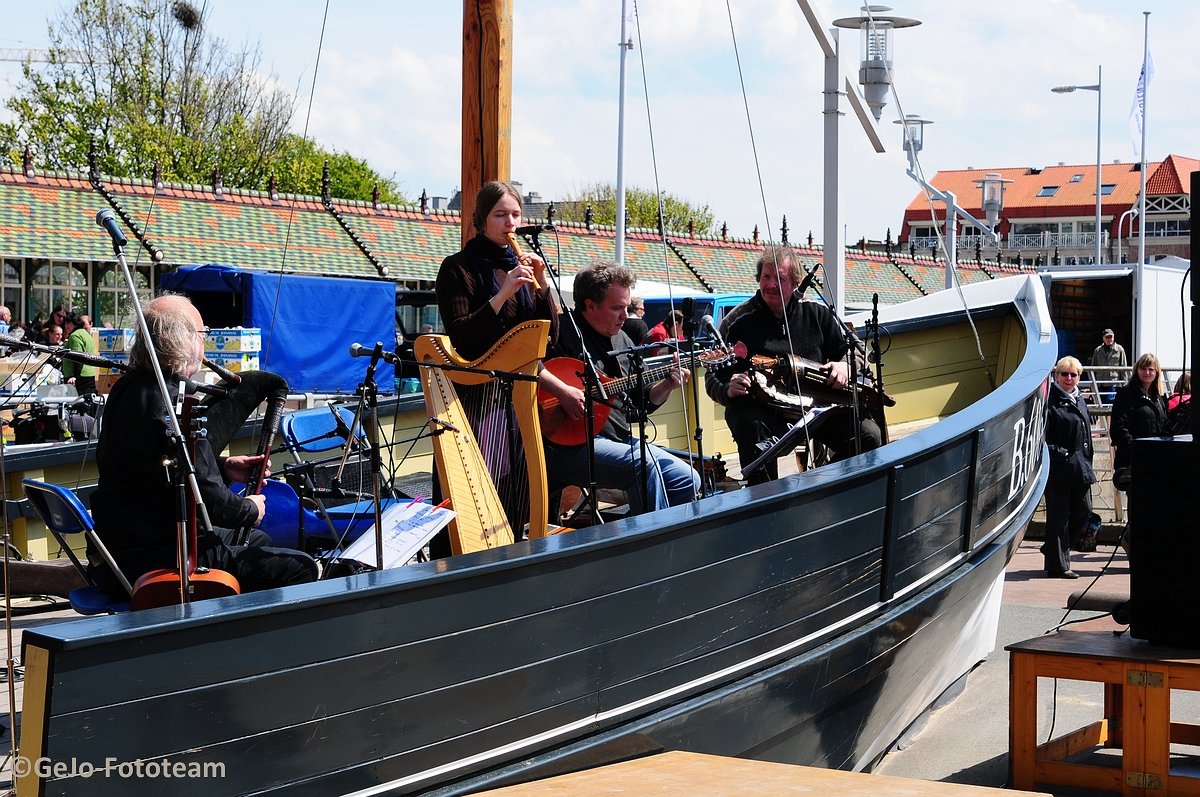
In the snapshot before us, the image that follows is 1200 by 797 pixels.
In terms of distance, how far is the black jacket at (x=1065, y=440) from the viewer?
10.4 meters

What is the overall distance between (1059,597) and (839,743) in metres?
5.01

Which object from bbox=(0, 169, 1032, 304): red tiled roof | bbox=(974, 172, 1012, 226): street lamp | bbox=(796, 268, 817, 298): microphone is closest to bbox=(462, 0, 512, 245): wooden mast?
bbox=(796, 268, 817, 298): microphone

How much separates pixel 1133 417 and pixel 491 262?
26.3 ft

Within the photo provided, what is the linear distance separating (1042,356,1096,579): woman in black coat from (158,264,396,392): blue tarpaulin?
11334 mm

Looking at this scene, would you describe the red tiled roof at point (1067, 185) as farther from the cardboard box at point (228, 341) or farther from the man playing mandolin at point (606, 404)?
the man playing mandolin at point (606, 404)

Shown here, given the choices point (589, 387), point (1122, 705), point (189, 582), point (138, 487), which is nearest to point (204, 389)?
point (138, 487)

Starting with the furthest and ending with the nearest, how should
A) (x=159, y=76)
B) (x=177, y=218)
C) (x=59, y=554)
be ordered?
(x=159, y=76) < (x=177, y=218) < (x=59, y=554)

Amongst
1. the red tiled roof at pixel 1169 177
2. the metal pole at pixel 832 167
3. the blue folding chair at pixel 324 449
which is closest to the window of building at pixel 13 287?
the blue folding chair at pixel 324 449

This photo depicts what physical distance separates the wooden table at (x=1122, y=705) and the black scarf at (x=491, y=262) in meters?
2.28

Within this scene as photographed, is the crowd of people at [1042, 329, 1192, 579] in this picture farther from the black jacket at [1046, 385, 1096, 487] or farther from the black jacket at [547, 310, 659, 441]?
the black jacket at [547, 310, 659, 441]

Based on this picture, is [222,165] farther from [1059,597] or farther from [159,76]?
[1059,597]

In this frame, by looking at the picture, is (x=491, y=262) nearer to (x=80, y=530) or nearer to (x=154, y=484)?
(x=154, y=484)

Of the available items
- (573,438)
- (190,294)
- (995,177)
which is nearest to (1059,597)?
(573,438)

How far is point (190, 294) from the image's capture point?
2197 centimetres
